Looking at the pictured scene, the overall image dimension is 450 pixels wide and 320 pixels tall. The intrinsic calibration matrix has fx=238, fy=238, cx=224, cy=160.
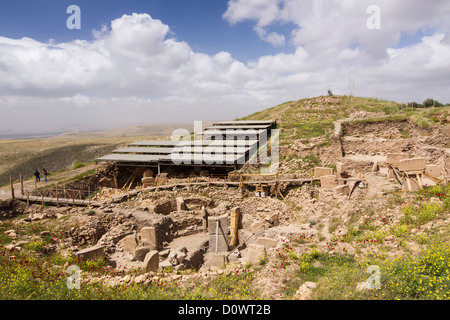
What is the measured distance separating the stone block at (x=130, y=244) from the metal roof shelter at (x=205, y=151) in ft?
28.3

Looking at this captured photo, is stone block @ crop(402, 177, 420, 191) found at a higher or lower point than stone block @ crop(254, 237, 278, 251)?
higher

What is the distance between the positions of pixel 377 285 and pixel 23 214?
2141cm

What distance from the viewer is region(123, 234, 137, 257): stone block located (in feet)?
44.1

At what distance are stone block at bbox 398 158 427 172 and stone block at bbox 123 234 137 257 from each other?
15178 millimetres

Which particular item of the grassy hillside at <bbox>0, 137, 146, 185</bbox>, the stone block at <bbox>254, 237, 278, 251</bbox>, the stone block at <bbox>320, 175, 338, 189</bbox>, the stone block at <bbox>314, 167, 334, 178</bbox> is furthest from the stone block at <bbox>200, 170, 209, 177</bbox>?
the grassy hillside at <bbox>0, 137, 146, 185</bbox>

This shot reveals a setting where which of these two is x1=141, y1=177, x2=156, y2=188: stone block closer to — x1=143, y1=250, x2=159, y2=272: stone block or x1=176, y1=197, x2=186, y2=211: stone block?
x1=176, y1=197, x2=186, y2=211: stone block

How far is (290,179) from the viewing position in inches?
717

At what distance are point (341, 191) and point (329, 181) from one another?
1640mm

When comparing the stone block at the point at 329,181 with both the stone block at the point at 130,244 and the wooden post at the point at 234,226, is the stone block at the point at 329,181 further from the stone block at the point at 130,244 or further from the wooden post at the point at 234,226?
the stone block at the point at 130,244

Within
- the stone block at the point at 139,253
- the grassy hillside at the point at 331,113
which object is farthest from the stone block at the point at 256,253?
the grassy hillside at the point at 331,113

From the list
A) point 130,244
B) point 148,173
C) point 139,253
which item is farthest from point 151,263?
point 148,173

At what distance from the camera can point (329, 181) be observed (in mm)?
16625

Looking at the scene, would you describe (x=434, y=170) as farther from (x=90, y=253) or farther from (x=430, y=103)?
(x=430, y=103)
